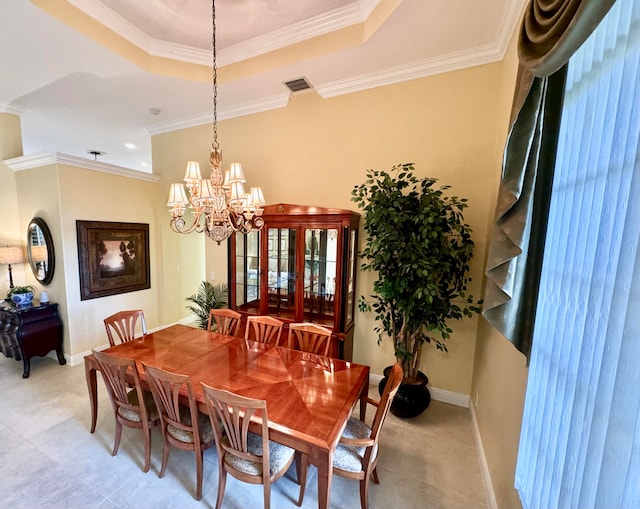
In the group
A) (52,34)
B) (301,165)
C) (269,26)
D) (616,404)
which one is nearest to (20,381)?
(52,34)

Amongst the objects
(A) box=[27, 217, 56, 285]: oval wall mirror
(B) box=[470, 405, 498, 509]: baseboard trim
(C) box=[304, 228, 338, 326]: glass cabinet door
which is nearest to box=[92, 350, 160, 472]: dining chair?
(C) box=[304, 228, 338, 326]: glass cabinet door

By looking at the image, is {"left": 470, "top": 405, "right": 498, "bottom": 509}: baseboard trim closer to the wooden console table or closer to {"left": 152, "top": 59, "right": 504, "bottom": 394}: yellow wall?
{"left": 152, "top": 59, "right": 504, "bottom": 394}: yellow wall

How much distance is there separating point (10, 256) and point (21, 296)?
0.58 metres

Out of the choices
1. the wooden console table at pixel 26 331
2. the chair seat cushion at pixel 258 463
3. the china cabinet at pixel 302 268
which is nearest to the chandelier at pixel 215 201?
the china cabinet at pixel 302 268

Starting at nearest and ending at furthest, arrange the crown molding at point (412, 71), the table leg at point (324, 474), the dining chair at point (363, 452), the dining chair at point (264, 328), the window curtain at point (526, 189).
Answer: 1. the window curtain at point (526, 189)
2. the table leg at point (324, 474)
3. the dining chair at point (363, 452)
4. the crown molding at point (412, 71)
5. the dining chair at point (264, 328)

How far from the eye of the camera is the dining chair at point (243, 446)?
1.41m

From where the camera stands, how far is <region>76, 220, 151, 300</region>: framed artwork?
3.62m

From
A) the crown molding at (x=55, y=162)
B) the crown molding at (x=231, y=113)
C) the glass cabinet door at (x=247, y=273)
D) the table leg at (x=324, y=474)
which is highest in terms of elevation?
the crown molding at (x=231, y=113)

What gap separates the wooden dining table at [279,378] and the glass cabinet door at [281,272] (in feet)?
2.48

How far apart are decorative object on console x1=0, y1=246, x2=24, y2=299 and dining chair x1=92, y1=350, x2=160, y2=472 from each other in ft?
9.32

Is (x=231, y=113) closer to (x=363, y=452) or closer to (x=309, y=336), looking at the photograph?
(x=309, y=336)

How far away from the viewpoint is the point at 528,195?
118cm

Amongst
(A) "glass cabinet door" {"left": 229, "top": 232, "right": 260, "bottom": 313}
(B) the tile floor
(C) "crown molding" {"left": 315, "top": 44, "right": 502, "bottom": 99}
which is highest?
(C) "crown molding" {"left": 315, "top": 44, "right": 502, "bottom": 99}

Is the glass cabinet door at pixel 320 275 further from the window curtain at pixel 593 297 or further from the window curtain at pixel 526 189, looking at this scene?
the window curtain at pixel 593 297
